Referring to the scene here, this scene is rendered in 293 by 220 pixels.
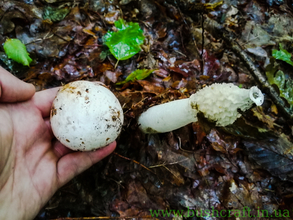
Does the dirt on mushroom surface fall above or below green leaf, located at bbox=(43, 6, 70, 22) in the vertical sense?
below

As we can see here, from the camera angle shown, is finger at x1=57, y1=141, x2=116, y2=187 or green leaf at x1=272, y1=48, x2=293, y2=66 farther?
green leaf at x1=272, y1=48, x2=293, y2=66

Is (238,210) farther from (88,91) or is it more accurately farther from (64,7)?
(64,7)

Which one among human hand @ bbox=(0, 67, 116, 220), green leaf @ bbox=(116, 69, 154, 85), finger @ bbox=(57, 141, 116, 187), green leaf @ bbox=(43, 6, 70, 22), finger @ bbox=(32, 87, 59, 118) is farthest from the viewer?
green leaf @ bbox=(43, 6, 70, 22)

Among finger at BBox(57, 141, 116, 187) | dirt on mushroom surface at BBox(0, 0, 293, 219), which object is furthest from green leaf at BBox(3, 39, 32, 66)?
finger at BBox(57, 141, 116, 187)

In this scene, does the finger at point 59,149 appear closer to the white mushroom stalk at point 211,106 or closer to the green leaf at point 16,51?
the white mushroom stalk at point 211,106

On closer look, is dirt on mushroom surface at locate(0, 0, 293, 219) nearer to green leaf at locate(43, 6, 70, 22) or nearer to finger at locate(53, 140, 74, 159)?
green leaf at locate(43, 6, 70, 22)

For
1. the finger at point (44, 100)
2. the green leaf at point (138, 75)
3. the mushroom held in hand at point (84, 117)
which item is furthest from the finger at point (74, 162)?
the green leaf at point (138, 75)

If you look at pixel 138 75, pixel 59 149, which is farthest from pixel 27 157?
pixel 138 75
